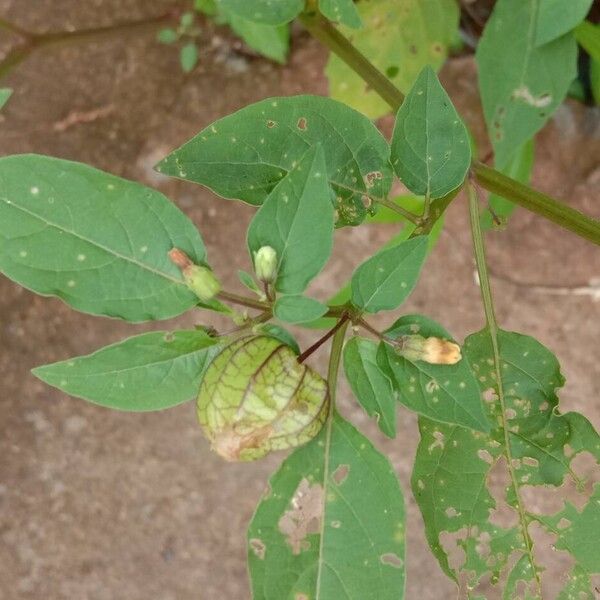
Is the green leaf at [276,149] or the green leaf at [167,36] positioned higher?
the green leaf at [276,149]

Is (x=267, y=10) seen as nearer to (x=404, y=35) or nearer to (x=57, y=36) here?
(x=404, y=35)

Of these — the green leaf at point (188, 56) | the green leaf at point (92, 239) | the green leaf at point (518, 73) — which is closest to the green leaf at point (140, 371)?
the green leaf at point (92, 239)

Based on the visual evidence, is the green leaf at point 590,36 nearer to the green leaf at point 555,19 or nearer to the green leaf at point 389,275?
the green leaf at point 555,19

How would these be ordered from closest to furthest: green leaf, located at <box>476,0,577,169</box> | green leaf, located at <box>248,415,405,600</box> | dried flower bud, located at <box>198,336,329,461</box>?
→ 1. dried flower bud, located at <box>198,336,329,461</box>
2. green leaf, located at <box>248,415,405,600</box>
3. green leaf, located at <box>476,0,577,169</box>

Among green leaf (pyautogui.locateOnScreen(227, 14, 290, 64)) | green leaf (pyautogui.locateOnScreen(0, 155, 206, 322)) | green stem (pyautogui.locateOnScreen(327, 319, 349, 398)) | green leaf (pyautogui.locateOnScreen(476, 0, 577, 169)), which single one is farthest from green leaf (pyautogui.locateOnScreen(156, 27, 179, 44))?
green stem (pyautogui.locateOnScreen(327, 319, 349, 398))

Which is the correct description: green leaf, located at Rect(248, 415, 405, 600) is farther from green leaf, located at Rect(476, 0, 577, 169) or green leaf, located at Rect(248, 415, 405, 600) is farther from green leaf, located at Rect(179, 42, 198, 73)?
green leaf, located at Rect(179, 42, 198, 73)

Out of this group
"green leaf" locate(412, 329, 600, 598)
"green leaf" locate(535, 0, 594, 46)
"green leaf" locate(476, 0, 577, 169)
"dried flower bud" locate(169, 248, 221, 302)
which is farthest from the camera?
"green leaf" locate(476, 0, 577, 169)
